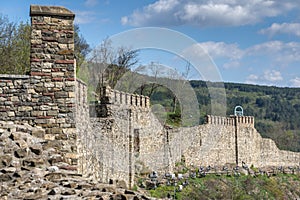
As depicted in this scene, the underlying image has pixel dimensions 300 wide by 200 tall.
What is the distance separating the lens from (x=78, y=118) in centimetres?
771

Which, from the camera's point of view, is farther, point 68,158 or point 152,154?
point 152,154

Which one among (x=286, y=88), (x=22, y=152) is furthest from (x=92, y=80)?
(x=286, y=88)

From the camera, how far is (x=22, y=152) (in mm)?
5941

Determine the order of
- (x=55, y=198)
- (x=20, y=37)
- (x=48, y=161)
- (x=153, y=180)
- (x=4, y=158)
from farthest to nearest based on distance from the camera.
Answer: (x=20, y=37) → (x=153, y=180) → (x=48, y=161) → (x=4, y=158) → (x=55, y=198)

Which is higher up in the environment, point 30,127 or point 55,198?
point 30,127

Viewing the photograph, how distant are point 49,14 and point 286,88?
87958mm

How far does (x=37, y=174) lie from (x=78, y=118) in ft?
8.03

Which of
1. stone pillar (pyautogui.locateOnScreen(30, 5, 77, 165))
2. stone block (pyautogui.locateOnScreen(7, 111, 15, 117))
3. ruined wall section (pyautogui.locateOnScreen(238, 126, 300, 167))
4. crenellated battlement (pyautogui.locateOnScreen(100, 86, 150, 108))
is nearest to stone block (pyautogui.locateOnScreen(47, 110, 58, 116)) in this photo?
stone pillar (pyautogui.locateOnScreen(30, 5, 77, 165))

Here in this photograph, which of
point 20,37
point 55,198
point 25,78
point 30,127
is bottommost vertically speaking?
point 55,198

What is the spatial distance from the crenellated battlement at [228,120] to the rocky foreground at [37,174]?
58.4ft

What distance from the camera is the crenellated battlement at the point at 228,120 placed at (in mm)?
24125

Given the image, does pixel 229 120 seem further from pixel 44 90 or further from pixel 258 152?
pixel 44 90

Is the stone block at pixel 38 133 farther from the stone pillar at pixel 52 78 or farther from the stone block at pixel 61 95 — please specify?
the stone block at pixel 61 95

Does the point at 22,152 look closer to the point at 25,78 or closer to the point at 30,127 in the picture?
the point at 30,127
